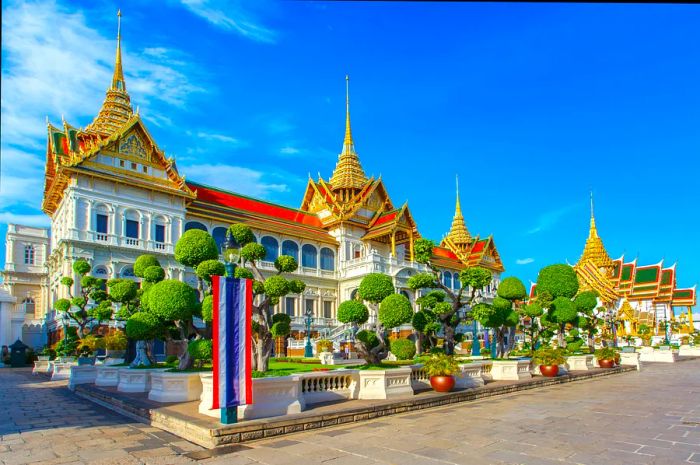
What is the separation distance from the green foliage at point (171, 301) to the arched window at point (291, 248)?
2797 cm

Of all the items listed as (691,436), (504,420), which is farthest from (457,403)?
(691,436)

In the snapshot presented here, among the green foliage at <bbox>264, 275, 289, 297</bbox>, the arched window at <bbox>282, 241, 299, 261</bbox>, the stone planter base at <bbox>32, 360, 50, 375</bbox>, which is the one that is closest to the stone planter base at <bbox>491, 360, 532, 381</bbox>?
the green foliage at <bbox>264, 275, 289, 297</bbox>

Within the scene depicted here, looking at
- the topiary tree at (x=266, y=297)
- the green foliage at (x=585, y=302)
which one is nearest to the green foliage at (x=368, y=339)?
the topiary tree at (x=266, y=297)

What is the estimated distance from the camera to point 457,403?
13.5 m

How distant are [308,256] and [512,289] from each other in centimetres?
2542

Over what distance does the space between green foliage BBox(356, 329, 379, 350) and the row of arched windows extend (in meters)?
25.8

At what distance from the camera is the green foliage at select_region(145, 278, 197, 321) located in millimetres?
13336

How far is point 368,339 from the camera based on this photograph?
14109mm

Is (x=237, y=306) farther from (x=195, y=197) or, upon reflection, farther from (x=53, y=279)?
(x=53, y=279)

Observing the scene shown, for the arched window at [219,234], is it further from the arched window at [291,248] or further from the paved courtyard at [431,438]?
the paved courtyard at [431,438]

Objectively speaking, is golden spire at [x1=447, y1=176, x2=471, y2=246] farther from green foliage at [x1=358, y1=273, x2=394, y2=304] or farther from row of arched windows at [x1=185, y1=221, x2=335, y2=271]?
green foliage at [x1=358, y1=273, x2=394, y2=304]

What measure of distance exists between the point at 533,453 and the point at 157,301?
9.70 m

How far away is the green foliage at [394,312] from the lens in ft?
45.2

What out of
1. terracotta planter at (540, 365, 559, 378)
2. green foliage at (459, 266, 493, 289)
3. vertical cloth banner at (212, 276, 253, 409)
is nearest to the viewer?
vertical cloth banner at (212, 276, 253, 409)
